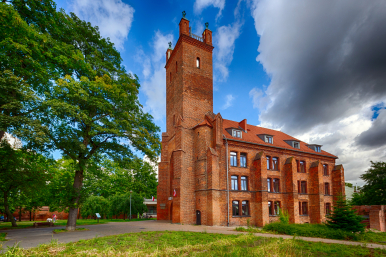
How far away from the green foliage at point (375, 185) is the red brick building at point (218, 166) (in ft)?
23.4

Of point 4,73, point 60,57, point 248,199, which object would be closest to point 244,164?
point 248,199

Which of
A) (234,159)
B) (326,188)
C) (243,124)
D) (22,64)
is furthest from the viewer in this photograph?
(326,188)

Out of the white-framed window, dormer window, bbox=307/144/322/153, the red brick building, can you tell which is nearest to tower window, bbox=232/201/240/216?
the red brick building

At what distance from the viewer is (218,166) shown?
24141mm

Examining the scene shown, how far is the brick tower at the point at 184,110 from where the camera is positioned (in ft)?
81.0

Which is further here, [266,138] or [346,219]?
[266,138]

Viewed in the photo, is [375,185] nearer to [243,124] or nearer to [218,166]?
[243,124]

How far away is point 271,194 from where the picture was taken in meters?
27.3

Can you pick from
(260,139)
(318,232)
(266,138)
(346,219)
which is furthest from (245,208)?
(346,219)

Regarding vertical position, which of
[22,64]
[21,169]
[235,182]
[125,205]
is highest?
[22,64]

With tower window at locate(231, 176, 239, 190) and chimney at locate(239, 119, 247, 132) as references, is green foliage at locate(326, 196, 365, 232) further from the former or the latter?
chimney at locate(239, 119, 247, 132)

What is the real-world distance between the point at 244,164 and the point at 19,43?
2243 centimetres

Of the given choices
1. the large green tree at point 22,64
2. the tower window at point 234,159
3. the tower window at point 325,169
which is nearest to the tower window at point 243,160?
the tower window at point 234,159

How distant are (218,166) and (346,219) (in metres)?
11.5
